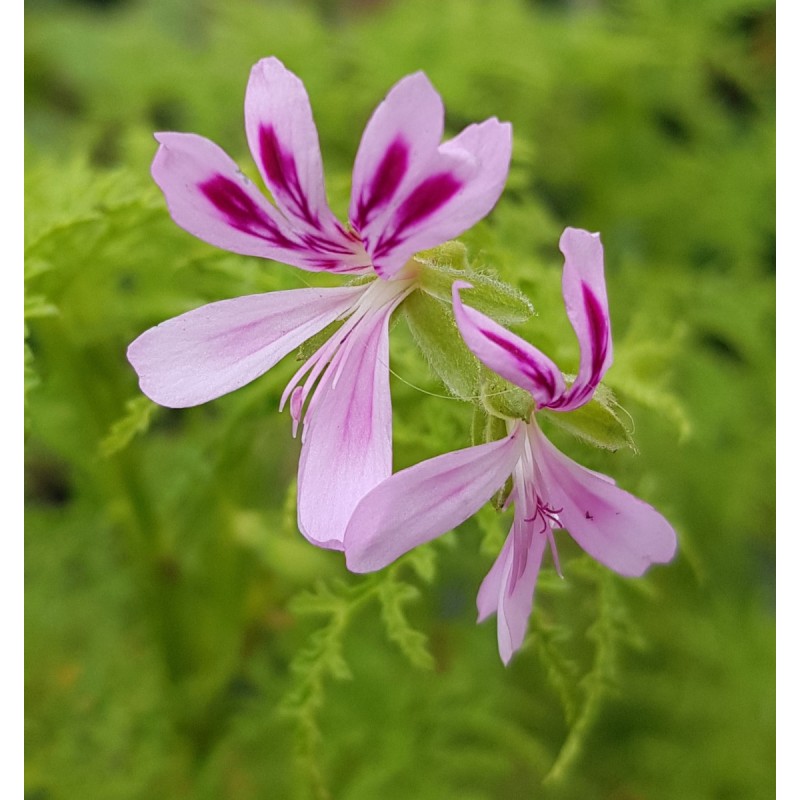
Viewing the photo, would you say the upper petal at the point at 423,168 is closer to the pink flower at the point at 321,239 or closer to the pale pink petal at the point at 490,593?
the pink flower at the point at 321,239

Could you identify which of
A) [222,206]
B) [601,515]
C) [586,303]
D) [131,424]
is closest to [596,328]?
[586,303]

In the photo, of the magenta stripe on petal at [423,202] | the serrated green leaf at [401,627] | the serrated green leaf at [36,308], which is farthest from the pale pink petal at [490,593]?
the serrated green leaf at [36,308]

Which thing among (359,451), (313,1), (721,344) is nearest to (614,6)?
(721,344)

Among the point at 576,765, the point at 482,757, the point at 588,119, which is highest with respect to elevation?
the point at 588,119

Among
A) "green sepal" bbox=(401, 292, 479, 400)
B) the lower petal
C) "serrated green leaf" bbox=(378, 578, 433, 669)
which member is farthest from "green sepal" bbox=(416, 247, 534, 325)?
"serrated green leaf" bbox=(378, 578, 433, 669)

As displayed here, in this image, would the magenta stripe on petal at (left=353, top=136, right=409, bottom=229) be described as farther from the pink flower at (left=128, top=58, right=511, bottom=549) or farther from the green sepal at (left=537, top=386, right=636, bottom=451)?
the green sepal at (left=537, top=386, right=636, bottom=451)

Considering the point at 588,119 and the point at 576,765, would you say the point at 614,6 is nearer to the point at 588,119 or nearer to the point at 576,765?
the point at 588,119
